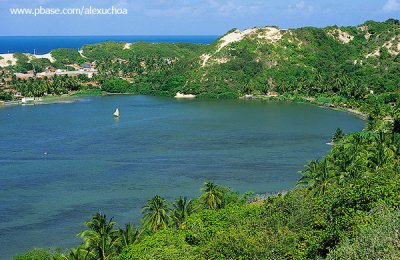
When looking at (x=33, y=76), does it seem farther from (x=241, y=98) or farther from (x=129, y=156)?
(x=129, y=156)

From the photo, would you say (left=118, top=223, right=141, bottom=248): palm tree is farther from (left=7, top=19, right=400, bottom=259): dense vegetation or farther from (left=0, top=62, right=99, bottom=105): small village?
(left=0, top=62, right=99, bottom=105): small village

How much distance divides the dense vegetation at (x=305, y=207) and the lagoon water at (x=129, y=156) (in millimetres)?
4355

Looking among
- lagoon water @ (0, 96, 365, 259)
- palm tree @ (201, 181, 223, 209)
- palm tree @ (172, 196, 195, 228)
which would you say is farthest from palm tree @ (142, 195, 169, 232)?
lagoon water @ (0, 96, 365, 259)

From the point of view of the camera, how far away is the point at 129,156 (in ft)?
222

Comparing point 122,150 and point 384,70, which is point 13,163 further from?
point 384,70

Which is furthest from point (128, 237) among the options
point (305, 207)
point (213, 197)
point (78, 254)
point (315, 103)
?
point (315, 103)

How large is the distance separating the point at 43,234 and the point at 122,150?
28348 mm

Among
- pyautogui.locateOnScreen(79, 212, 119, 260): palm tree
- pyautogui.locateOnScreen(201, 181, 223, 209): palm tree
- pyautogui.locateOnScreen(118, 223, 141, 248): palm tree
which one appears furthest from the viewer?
pyautogui.locateOnScreen(201, 181, 223, 209): palm tree

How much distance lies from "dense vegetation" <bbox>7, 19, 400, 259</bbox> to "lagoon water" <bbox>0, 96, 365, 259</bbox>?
4.36 metres

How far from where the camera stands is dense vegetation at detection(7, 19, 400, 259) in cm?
2420

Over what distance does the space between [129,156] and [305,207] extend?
39951mm

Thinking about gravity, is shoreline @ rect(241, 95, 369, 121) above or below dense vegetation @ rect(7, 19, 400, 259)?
below

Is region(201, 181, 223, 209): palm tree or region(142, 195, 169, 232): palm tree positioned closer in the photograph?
region(142, 195, 169, 232): palm tree

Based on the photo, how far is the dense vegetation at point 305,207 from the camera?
2420 cm
